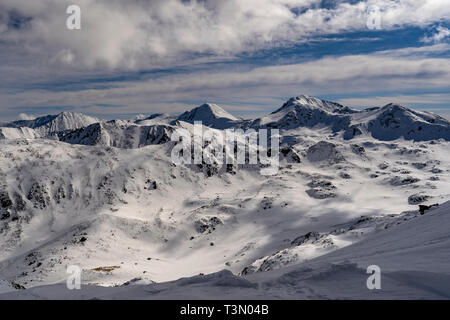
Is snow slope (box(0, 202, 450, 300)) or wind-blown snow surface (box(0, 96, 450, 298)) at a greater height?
snow slope (box(0, 202, 450, 300))

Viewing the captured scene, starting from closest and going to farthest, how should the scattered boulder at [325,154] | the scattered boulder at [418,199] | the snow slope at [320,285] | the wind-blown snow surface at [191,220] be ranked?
the snow slope at [320,285] → the wind-blown snow surface at [191,220] → the scattered boulder at [418,199] → the scattered boulder at [325,154]

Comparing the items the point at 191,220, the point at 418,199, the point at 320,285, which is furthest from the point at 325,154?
the point at 320,285

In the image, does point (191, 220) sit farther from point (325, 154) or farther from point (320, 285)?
point (325, 154)

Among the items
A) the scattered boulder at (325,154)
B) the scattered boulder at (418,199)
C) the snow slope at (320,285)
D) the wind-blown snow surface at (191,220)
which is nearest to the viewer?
the snow slope at (320,285)

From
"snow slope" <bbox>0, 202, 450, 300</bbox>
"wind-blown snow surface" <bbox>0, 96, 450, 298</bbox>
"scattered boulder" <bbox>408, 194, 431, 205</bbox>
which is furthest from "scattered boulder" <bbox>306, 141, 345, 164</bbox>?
"snow slope" <bbox>0, 202, 450, 300</bbox>

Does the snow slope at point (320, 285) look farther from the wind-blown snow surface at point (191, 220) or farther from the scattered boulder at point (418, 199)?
the scattered boulder at point (418, 199)

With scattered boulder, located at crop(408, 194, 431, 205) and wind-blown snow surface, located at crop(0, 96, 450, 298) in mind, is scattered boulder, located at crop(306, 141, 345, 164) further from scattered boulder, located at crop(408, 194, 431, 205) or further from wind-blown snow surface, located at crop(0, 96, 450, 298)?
scattered boulder, located at crop(408, 194, 431, 205)

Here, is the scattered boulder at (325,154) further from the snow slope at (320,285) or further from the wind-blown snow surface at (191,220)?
the snow slope at (320,285)

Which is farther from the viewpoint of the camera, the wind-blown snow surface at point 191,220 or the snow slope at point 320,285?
the wind-blown snow surface at point 191,220

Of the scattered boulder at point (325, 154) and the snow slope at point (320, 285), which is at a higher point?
the snow slope at point (320, 285)

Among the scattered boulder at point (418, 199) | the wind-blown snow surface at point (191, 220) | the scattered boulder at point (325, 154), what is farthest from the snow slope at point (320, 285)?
the scattered boulder at point (325, 154)
